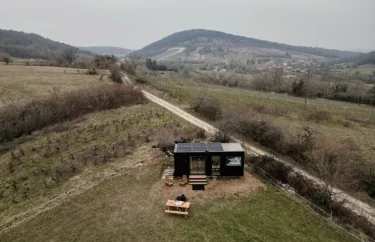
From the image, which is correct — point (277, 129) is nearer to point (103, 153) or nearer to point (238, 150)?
point (238, 150)

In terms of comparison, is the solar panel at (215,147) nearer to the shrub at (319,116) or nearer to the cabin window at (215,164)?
the cabin window at (215,164)

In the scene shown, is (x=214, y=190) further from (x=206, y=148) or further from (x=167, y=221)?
(x=167, y=221)

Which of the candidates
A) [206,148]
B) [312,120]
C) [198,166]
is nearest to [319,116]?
[312,120]

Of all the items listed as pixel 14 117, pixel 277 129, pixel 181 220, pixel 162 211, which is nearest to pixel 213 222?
pixel 181 220

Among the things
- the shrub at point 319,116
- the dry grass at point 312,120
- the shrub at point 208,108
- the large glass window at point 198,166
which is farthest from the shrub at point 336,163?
the shrub at point 208,108

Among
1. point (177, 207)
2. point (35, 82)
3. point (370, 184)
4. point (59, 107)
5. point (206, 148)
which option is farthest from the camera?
point (35, 82)

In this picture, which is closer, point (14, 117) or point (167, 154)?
point (167, 154)
